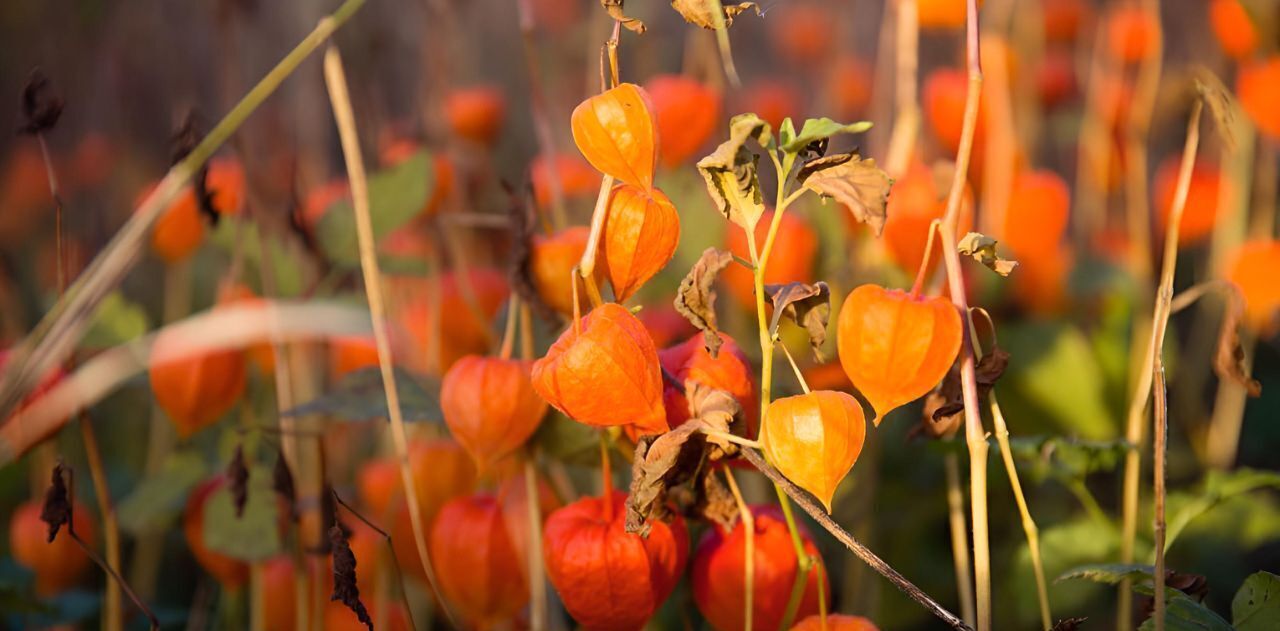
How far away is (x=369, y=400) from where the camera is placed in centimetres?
67

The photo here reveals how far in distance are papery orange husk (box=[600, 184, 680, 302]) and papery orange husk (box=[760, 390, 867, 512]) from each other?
9 centimetres

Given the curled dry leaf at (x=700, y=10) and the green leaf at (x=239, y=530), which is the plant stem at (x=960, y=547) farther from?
the green leaf at (x=239, y=530)

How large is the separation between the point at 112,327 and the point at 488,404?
40cm

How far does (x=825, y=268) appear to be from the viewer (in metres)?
1.00

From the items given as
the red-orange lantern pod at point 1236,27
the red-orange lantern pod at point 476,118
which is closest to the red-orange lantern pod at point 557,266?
the red-orange lantern pod at point 476,118

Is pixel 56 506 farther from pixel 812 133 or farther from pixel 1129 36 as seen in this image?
pixel 1129 36

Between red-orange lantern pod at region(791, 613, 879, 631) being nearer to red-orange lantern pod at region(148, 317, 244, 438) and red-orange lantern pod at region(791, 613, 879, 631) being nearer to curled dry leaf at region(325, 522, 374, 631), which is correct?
curled dry leaf at region(325, 522, 374, 631)

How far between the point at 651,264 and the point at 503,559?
21 centimetres

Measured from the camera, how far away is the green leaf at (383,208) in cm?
79

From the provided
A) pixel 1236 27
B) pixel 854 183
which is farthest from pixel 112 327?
pixel 1236 27

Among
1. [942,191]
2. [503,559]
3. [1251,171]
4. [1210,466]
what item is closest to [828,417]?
[503,559]

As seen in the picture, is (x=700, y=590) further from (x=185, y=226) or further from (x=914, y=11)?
(x=185, y=226)

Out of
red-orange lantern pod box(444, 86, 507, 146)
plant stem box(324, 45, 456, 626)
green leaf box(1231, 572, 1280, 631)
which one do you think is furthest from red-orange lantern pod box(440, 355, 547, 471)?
red-orange lantern pod box(444, 86, 507, 146)

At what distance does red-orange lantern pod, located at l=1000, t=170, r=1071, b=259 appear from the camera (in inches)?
41.9
